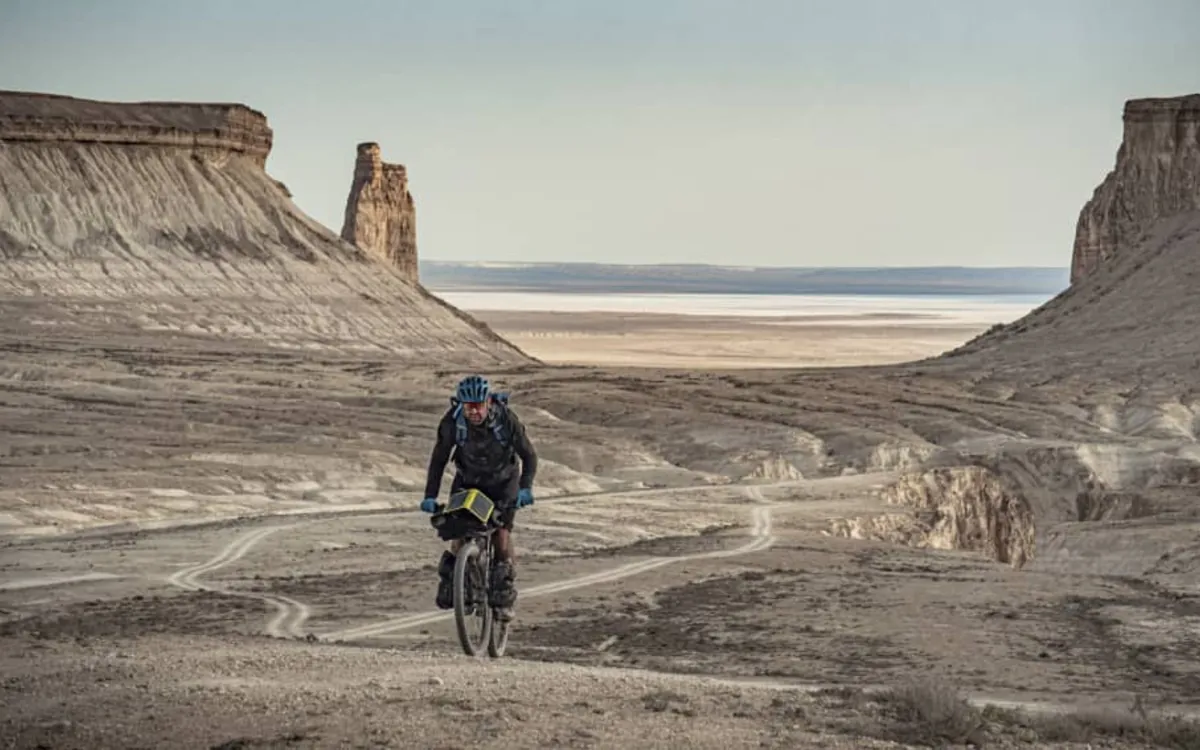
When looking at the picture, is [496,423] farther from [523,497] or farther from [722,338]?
[722,338]

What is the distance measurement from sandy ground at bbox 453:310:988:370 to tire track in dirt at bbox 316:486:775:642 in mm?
75323

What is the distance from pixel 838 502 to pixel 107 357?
33.4 m

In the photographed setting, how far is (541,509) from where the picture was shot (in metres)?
36.3

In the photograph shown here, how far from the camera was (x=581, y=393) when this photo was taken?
61.9m

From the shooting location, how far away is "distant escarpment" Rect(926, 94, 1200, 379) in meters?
74.7

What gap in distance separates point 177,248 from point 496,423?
236ft

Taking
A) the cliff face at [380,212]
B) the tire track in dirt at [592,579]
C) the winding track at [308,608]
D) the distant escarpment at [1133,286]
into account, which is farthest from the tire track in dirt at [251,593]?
the cliff face at [380,212]

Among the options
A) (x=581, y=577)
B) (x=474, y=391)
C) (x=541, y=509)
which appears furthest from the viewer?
(x=541, y=509)

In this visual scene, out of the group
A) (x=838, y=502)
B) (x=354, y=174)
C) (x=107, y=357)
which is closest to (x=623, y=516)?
(x=838, y=502)

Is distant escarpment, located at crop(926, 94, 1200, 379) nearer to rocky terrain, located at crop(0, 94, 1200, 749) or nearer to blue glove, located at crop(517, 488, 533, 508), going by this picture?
rocky terrain, located at crop(0, 94, 1200, 749)

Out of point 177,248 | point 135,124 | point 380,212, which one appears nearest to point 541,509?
point 177,248

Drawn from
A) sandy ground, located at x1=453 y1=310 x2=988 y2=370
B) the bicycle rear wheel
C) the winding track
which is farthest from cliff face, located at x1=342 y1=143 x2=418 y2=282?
the bicycle rear wheel

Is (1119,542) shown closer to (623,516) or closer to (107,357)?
(623,516)

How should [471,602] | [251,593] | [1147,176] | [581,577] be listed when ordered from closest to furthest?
[471,602] < [251,593] < [581,577] < [1147,176]
